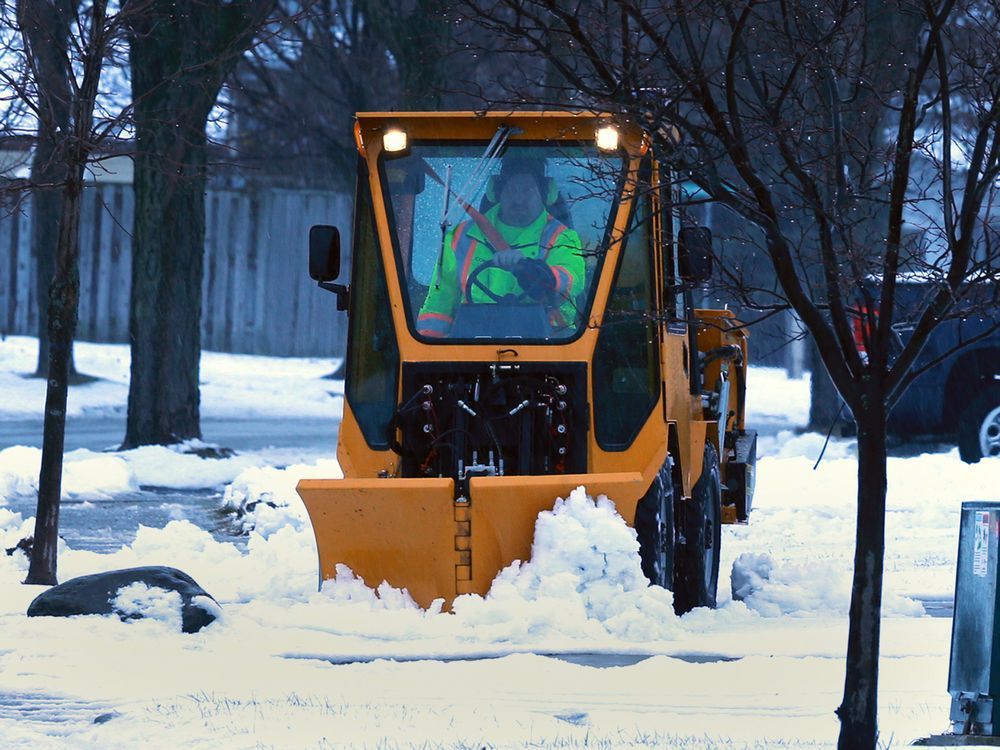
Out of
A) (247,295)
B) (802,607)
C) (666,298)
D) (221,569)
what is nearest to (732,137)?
(666,298)

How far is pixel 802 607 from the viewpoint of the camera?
916 cm

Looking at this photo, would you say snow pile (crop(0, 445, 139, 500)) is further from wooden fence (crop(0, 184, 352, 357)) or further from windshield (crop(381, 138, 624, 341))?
wooden fence (crop(0, 184, 352, 357))

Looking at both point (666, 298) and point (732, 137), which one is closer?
point (732, 137)

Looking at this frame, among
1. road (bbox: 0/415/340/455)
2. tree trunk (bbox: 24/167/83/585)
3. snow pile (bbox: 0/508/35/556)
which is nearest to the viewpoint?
tree trunk (bbox: 24/167/83/585)

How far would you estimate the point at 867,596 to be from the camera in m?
5.38

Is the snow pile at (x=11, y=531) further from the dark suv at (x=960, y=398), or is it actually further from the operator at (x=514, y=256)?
the dark suv at (x=960, y=398)

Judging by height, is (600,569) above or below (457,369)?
below

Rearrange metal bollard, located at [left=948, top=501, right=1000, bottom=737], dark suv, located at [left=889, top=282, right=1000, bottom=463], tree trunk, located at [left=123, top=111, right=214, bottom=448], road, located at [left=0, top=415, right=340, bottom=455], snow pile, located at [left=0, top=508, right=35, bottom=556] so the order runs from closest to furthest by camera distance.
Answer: metal bollard, located at [left=948, top=501, right=1000, bottom=737], snow pile, located at [left=0, top=508, right=35, bottom=556], dark suv, located at [left=889, top=282, right=1000, bottom=463], tree trunk, located at [left=123, top=111, right=214, bottom=448], road, located at [left=0, top=415, right=340, bottom=455]

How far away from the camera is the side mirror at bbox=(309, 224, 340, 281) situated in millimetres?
8719

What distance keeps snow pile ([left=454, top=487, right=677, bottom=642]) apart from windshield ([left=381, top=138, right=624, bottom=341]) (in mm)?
1167

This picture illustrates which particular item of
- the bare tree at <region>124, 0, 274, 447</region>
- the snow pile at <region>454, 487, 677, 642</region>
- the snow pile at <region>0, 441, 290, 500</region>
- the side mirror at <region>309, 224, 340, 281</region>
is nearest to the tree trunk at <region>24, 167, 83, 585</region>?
the side mirror at <region>309, 224, 340, 281</region>

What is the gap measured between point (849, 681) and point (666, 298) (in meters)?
3.71

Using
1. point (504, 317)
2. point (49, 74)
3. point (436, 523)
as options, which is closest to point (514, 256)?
point (504, 317)

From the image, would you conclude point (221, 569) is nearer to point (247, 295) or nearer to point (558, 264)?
point (558, 264)
